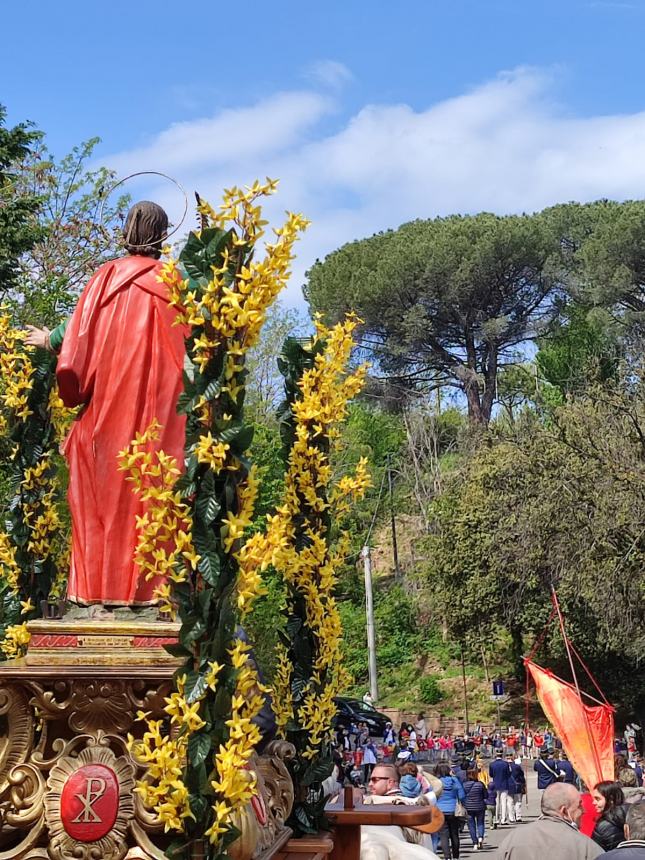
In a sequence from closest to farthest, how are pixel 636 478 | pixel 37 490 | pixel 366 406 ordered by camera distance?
pixel 37 490 → pixel 636 478 → pixel 366 406

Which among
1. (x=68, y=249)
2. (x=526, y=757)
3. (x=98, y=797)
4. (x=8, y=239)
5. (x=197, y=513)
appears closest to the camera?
(x=197, y=513)

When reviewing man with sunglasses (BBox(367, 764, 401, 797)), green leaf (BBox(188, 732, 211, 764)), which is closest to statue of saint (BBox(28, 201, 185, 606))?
green leaf (BBox(188, 732, 211, 764))

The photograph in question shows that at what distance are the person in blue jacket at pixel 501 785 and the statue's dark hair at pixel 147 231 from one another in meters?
15.6

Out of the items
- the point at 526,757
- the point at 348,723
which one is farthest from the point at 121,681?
the point at 526,757

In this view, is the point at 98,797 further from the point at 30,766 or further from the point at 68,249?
the point at 68,249

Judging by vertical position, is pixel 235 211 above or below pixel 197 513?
above

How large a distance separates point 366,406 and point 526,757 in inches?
926

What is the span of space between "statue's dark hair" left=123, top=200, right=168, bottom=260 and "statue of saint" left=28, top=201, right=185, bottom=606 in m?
0.19

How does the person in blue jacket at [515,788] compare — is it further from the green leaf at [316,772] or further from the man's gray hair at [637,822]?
the man's gray hair at [637,822]

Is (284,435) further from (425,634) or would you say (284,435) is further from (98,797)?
(425,634)

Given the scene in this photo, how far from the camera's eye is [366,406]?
2174 inches

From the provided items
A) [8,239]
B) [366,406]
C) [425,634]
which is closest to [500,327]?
[366,406]

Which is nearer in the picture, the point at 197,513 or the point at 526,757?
the point at 197,513

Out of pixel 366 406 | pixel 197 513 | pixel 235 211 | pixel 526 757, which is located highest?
pixel 366 406
